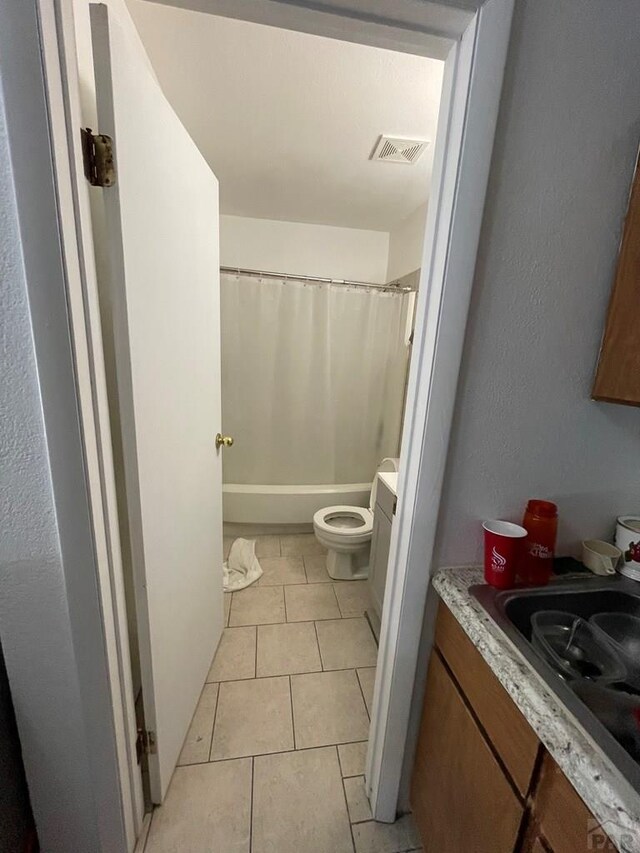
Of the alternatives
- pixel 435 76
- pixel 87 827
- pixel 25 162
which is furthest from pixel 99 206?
pixel 87 827

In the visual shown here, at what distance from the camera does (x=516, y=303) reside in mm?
760

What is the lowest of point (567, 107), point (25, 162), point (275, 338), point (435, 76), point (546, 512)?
point (546, 512)

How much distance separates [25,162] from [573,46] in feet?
3.32

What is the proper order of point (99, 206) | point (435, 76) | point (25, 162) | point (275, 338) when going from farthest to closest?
point (275, 338)
point (435, 76)
point (99, 206)
point (25, 162)

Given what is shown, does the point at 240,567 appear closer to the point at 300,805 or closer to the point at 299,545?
the point at 299,545

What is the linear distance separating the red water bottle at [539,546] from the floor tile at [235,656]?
1.26 meters

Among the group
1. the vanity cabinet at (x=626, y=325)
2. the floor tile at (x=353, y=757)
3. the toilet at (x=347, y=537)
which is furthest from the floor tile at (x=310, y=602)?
the vanity cabinet at (x=626, y=325)

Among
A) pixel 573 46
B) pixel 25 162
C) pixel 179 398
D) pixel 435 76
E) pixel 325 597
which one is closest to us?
pixel 25 162

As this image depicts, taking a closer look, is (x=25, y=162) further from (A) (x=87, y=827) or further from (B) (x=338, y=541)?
(B) (x=338, y=541)

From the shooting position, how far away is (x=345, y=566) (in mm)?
2127

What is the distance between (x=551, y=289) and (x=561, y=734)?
0.82m

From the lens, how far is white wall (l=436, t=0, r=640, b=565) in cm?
67

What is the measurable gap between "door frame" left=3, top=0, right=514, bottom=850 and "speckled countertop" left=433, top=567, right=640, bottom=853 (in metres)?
0.20

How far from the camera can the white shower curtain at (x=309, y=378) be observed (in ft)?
8.11
